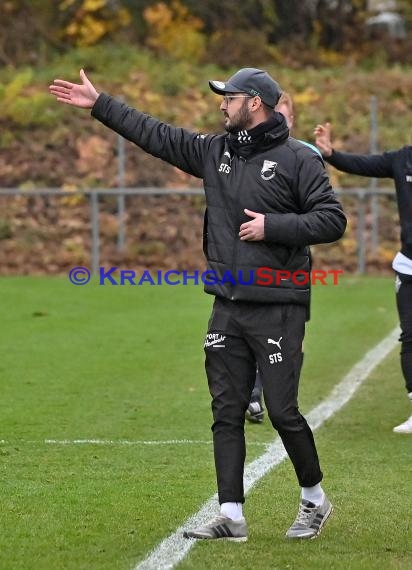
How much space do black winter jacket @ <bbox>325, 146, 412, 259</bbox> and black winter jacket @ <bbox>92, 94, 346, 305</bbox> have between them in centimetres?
307

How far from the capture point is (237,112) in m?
6.25

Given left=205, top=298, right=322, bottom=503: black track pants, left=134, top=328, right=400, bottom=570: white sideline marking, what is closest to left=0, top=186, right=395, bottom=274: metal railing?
left=134, top=328, right=400, bottom=570: white sideline marking

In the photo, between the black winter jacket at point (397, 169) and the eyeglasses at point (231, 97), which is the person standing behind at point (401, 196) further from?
the eyeglasses at point (231, 97)

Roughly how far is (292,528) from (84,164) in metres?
20.4

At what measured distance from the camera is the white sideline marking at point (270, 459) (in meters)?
5.75

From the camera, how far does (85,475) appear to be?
756cm

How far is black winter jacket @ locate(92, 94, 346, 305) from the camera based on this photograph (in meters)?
6.13

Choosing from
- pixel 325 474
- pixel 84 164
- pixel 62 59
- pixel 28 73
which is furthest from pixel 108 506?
pixel 62 59

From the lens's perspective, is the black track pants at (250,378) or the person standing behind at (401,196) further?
the person standing behind at (401,196)

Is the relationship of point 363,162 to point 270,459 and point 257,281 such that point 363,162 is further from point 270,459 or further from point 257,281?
point 257,281

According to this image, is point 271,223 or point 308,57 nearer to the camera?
point 271,223

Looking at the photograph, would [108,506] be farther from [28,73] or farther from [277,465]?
[28,73]

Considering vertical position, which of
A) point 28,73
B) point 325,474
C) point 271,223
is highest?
point 28,73

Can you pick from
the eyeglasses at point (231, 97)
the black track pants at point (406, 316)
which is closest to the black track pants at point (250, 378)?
the eyeglasses at point (231, 97)
